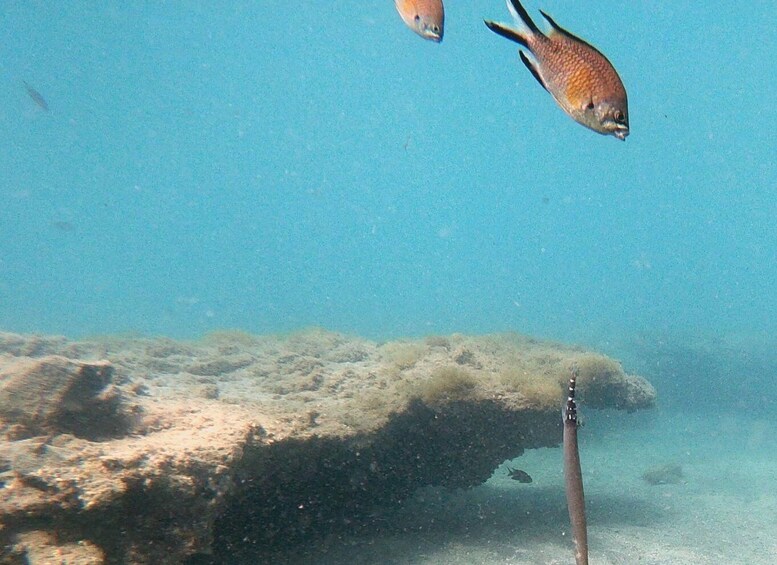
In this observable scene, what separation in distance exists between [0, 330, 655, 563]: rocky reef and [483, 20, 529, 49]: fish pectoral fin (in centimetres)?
325

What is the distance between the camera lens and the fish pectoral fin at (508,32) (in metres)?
1.70

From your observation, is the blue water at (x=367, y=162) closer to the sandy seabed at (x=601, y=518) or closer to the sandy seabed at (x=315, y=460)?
the sandy seabed at (x=315, y=460)

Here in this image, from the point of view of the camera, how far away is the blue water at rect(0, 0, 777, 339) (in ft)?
165

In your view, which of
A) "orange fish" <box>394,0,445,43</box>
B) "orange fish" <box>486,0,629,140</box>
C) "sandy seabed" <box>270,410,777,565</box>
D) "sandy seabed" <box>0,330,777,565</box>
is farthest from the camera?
"sandy seabed" <box>270,410,777,565</box>

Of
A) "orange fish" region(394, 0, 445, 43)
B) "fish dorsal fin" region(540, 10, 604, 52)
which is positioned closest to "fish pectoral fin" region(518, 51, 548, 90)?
"fish dorsal fin" region(540, 10, 604, 52)

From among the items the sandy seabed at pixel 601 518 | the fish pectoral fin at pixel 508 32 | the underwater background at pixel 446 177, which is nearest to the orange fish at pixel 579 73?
the fish pectoral fin at pixel 508 32

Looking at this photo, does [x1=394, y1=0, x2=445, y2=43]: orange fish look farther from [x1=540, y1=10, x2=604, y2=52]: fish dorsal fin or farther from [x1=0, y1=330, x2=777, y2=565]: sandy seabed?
[x1=0, y1=330, x2=777, y2=565]: sandy seabed

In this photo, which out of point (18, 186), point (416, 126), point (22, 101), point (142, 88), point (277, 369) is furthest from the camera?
point (416, 126)

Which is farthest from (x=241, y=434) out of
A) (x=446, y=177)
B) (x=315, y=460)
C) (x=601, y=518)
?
(x=446, y=177)

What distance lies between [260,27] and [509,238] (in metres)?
148

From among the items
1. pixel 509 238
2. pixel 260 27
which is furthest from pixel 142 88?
pixel 509 238

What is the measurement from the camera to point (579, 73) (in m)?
1.79

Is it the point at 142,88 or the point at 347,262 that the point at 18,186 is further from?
the point at 347,262

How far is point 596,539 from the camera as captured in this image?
6.33 metres
